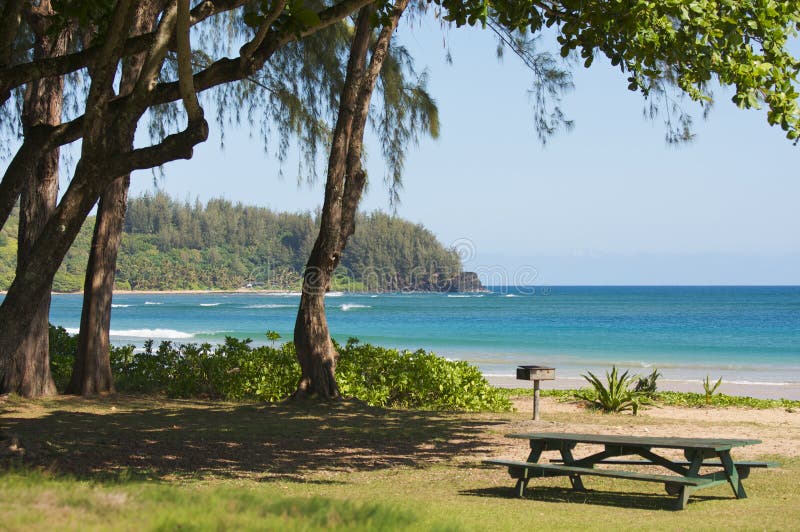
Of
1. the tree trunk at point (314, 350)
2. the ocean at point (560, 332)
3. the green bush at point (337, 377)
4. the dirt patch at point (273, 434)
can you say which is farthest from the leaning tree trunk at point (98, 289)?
the ocean at point (560, 332)

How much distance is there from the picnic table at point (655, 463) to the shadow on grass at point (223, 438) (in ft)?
4.82

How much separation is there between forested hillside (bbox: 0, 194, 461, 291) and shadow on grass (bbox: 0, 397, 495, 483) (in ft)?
296

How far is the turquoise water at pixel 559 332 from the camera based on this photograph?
32375 millimetres

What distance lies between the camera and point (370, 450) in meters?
8.27

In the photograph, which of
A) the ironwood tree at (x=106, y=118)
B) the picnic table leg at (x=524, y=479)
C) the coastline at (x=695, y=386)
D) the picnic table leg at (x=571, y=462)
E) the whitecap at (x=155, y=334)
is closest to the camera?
the ironwood tree at (x=106, y=118)

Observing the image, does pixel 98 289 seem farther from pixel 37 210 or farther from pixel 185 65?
pixel 185 65

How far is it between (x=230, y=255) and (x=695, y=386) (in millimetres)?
95975

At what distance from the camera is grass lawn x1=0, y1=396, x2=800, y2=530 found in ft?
12.2

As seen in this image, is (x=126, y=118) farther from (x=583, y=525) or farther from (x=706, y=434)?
(x=706, y=434)

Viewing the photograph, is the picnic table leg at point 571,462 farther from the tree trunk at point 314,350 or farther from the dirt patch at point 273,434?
the tree trunk at point 314,350

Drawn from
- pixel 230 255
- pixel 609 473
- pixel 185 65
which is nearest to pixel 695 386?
pixel 609 473

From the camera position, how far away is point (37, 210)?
→ 10992 millimetres

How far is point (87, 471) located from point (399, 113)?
787 centimetres

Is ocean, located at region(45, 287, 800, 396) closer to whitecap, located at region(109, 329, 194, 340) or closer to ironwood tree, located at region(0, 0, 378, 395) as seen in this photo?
whitecap, located at region(109, 329, 194, 340)
